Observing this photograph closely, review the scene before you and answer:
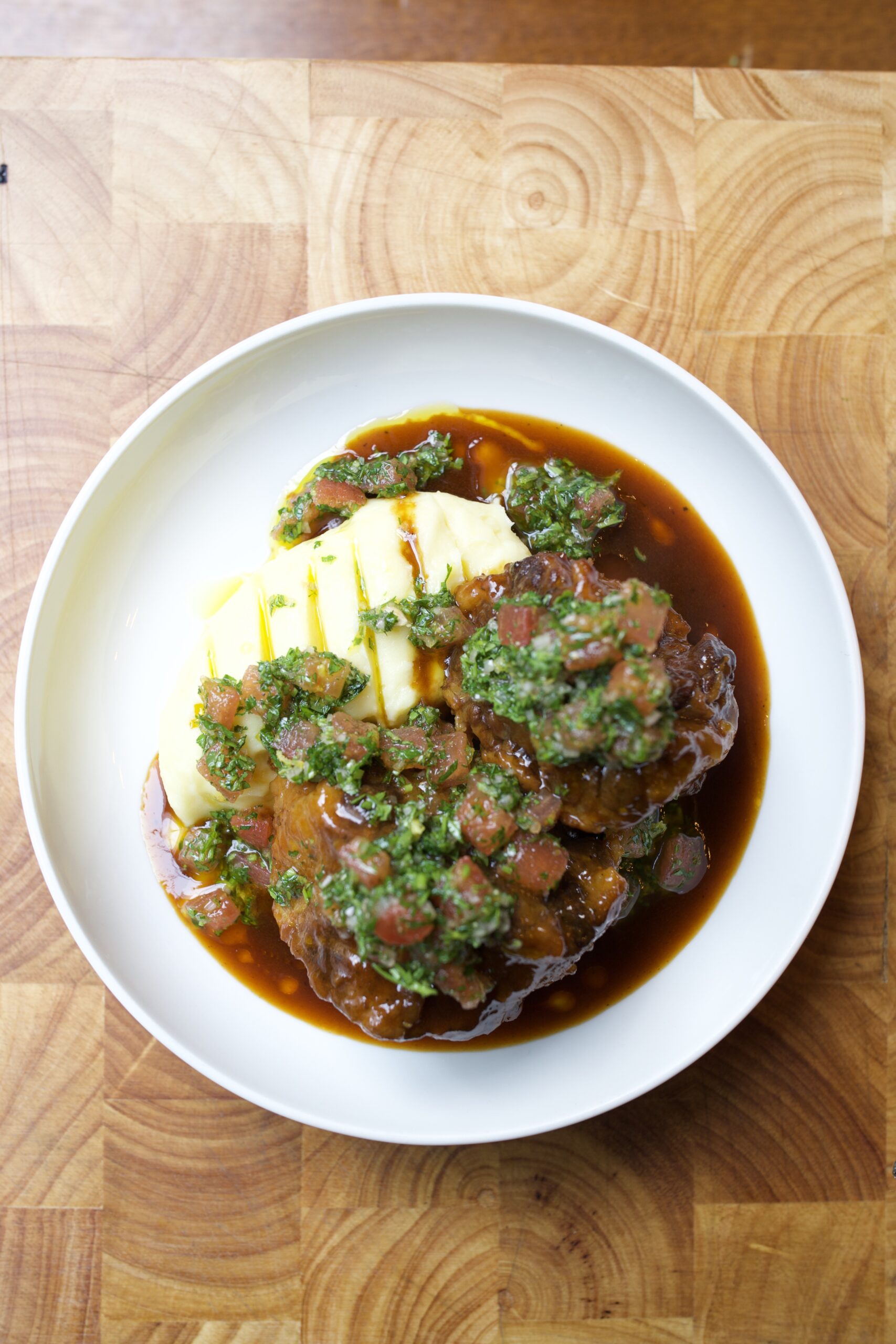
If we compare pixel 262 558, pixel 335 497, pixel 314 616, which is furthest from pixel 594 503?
pixel 262 558

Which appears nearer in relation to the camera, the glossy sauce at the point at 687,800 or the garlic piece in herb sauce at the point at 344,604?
the garlic piece in herb sauce at the point at 344,604

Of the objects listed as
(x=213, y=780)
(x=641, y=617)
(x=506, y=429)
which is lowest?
(x=213, y=780)

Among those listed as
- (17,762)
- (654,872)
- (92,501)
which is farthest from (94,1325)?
(92,501)

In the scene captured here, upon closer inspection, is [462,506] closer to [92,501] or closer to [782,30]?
[92,501]

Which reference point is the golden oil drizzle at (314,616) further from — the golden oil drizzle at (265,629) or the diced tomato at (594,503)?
the diced tomato at (594,503)

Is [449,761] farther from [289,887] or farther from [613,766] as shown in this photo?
[289,887]

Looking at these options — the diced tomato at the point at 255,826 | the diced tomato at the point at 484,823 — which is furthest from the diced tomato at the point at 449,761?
the diced tomato at the point at 255,826
